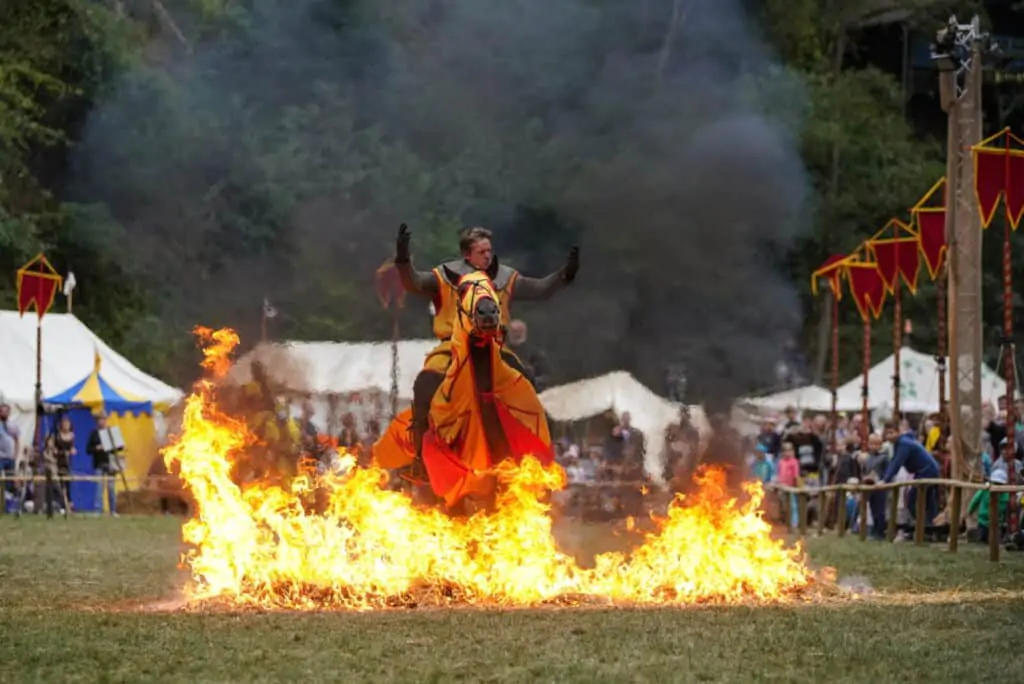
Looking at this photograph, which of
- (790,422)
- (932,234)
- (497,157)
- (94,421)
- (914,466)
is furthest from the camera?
(94,421)

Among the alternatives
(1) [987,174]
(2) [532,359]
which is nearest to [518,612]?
(2) [532,359]

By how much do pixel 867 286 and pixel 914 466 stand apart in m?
7.12

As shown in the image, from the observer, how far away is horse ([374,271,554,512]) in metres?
13.1

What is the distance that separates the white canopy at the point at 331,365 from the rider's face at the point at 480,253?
2.16m

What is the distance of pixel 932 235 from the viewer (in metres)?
26.5

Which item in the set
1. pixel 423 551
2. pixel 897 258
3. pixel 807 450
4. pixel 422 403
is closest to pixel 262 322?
pixel 422 403

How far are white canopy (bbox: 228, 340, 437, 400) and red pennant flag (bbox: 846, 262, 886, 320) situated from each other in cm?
714

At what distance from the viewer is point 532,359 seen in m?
20.1

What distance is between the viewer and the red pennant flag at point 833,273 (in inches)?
1169

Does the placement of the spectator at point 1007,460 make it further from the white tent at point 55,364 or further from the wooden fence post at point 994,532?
the white tent at point 55,364

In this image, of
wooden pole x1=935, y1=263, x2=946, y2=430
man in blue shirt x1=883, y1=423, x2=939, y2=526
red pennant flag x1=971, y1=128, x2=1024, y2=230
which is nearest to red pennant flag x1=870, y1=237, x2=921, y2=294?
wooden pole x1=935, y1=263, x2=946, y2=430

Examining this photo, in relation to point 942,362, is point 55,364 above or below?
above

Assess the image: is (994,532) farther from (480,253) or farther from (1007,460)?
(480,253)

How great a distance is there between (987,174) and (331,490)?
10.8 meters
